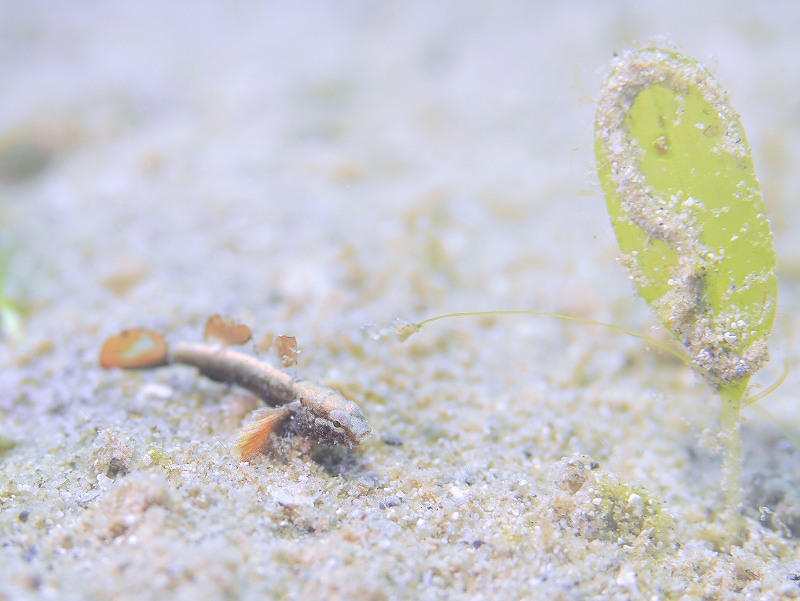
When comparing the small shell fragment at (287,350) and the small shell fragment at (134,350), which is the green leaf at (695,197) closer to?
the small shell fragment at (287,350)

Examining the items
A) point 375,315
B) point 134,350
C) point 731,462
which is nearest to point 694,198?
point 731,462

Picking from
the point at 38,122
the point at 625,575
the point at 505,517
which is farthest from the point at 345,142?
the point at 625,575

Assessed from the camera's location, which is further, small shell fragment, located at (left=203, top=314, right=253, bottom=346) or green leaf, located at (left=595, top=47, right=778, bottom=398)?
small shell fragment, located at (left=203, top=314, right=253, bottom=346)

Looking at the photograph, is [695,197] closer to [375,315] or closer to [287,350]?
[287,350]

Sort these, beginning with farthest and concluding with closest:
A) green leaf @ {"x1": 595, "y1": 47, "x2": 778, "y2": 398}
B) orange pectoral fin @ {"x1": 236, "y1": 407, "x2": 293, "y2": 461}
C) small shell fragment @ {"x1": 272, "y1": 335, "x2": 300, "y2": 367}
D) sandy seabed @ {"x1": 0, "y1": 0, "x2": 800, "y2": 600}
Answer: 1. small shell fragment @ {"x1": 272, "y1": 335, "x2": 300, "y2": 367}
2. orange pectoral fin @ {"x1": 236, "y1": 407, "x2": 293, "y2": 461}
3. green leaf @ {"x1": 595, "y1": 47, "x2": 778, "y2": 398}
4. sandy seabed @ {"x1": 0, "y1": 0, "x2": 800, "y2": 600}

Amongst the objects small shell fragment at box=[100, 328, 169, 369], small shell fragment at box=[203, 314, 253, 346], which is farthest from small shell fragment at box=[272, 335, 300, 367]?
small shell fragment at box=[100, 328, 169, 369]

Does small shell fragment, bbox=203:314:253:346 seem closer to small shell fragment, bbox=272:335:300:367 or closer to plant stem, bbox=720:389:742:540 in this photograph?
small shell fragment, bbox=272:335:300:367

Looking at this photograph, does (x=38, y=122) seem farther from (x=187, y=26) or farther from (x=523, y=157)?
(x=523, y=157)
